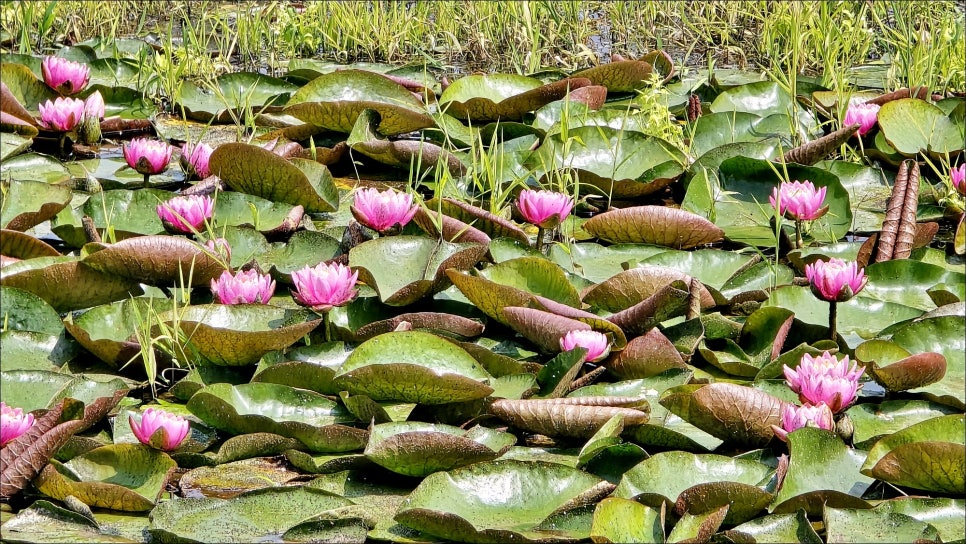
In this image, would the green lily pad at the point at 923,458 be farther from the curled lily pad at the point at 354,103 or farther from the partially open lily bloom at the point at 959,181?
the curled lily pad at the point at 354,103

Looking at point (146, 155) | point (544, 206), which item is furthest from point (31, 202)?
point (544, 206)

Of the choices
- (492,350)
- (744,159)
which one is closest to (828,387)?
(492,350)

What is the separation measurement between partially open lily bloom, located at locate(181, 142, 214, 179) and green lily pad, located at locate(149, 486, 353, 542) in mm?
1584

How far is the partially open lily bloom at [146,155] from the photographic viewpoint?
3000 mm

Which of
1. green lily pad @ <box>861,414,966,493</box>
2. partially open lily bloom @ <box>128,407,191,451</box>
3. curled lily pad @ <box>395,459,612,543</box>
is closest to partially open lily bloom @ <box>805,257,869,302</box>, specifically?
green lily pad @ <box>861,414,966,493</box>

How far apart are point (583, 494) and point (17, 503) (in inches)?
39.2

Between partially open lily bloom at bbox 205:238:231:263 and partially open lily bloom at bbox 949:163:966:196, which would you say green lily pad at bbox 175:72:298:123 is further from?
partially open lily bloom at bbox 949:163:966:196

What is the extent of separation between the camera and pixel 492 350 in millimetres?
2334

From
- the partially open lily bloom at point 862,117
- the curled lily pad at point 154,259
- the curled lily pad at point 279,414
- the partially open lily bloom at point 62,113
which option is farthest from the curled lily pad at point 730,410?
the partially open lily bloom at point 62,113

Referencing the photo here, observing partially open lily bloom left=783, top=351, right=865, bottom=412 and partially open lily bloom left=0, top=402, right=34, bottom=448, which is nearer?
partially open lily bloom left=0, top=402, right=34, bottom=448

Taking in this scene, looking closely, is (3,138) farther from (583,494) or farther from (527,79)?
(583,494)

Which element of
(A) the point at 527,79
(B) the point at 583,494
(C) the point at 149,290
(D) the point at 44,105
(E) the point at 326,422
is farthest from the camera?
(A) the point at 527,79

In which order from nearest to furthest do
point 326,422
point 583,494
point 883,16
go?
point 583,494 < point 326,422 < point 883,16

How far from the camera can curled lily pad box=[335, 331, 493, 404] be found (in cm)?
195
